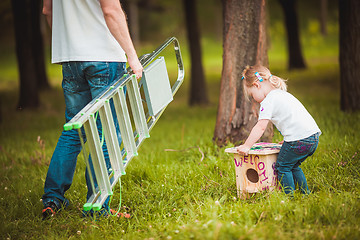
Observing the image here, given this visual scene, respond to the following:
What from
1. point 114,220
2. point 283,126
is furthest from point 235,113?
point 114,220

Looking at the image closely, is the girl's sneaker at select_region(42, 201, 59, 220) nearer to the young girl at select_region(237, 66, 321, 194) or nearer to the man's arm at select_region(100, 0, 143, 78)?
the man's arm at select_region(100, 0, 143, 78)

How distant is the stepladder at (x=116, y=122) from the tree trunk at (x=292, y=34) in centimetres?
1324

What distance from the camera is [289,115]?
3.12 m

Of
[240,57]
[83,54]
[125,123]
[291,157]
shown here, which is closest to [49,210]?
[125,123]

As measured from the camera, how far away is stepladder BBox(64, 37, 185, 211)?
263 cm

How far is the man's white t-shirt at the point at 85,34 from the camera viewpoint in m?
3.06

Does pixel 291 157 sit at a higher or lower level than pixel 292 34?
higher

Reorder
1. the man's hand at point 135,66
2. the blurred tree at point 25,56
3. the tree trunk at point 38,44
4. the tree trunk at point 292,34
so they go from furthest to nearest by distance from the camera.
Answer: the tree trunk at point 292,34, the tree trunk at point 38,44, the blurred tree at point 25,56, the man's hand at point 135,66

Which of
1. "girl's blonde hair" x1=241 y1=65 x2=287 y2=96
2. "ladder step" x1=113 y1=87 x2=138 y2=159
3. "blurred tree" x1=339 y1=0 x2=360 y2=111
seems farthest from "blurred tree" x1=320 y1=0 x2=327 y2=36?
"ladder step" x1=113 y1=87 x2=138 y2=159

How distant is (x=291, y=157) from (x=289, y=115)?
0.32 metres

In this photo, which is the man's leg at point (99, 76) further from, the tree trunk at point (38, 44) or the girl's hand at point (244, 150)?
the tree trunk at point (38, 44)

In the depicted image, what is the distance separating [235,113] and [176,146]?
108 centimetres

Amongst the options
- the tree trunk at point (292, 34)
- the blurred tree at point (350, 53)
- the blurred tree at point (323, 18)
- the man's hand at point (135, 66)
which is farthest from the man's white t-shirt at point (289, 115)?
the blurred tree at point (323, 18)

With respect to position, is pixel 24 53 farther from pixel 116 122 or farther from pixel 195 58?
pixel 116 122
